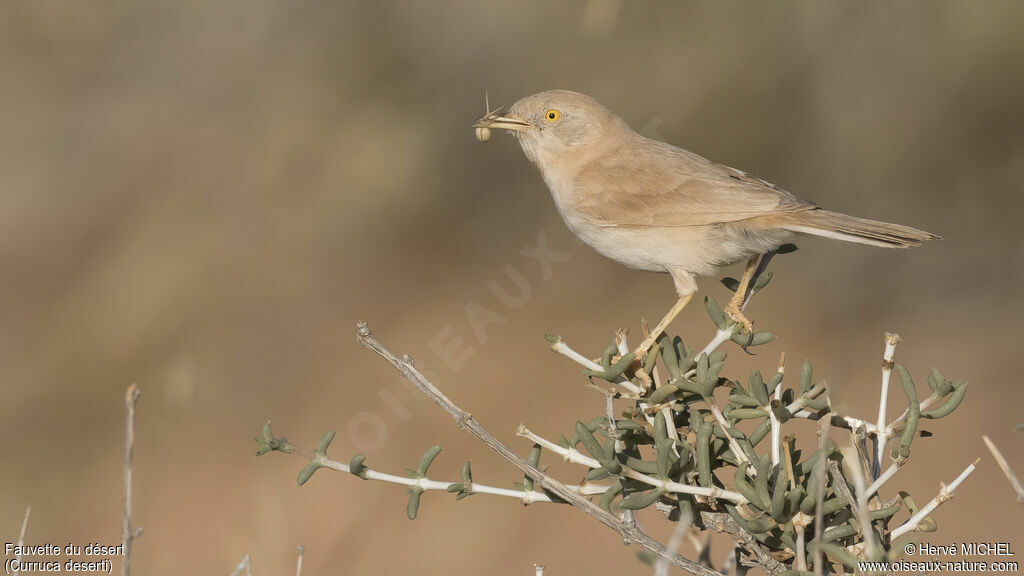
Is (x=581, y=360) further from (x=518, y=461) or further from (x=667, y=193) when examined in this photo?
(x=667, y=193)

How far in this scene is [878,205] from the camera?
28.6ft

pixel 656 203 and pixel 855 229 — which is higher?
pixel 656 203

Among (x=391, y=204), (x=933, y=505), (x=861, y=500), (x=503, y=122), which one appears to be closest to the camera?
(x=861, y=500)

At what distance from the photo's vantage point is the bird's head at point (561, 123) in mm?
4660

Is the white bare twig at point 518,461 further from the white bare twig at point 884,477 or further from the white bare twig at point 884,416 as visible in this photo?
the white bare twig at point 884,416

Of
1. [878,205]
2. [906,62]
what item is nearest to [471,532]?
[878,205]

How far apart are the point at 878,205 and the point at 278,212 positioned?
5791 millimetres

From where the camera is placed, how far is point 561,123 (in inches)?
185

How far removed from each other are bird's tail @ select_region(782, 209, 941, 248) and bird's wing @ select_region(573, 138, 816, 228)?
10cm

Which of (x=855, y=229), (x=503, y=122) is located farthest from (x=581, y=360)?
(x=503, y=122)

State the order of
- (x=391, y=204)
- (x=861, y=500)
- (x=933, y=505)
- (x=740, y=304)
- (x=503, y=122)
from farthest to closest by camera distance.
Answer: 1. (x=391, y=204)
2. (x=503, y=122)
3. (x=740, y=304)
4. (x=933, y=505)
5. (x=861, y=500)

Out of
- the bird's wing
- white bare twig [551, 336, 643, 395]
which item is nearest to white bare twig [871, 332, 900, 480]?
white bare twig [551, 336, 643, 395]

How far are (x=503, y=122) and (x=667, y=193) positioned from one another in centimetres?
97

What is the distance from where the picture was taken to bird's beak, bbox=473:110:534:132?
4571 millimetres
